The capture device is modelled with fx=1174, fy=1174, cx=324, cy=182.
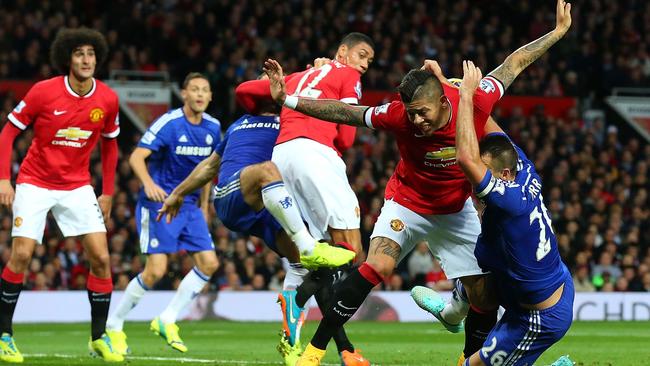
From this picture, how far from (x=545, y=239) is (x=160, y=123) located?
6240 mm

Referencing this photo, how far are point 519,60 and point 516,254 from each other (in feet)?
5.86

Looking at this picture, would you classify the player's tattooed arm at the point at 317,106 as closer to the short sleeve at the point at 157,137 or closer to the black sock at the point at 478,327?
the black sock at the point at 478,327

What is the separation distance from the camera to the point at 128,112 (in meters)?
22.8

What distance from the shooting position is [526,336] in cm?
711

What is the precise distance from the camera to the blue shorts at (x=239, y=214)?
916cm

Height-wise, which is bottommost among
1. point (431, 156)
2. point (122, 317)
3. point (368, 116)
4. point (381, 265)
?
point (122, 317)

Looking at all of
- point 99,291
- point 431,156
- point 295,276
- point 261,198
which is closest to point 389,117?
point 431,156

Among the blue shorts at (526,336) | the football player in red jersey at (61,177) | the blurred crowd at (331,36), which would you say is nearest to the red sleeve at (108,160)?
the football player in red jersey at (61,177)

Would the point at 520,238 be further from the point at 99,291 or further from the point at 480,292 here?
the point at 99,291

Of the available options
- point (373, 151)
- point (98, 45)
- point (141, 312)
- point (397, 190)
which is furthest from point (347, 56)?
point (373, 151)

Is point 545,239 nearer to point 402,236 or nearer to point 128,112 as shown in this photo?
point 402,236

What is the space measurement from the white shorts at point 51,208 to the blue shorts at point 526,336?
14.1 ft

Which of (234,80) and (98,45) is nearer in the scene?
(98,45)

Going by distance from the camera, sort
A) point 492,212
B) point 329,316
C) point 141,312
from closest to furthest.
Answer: point 492,212 < point 329,316 < point 141,312
